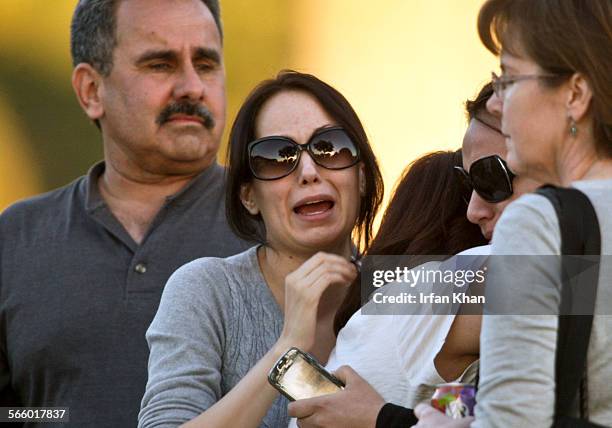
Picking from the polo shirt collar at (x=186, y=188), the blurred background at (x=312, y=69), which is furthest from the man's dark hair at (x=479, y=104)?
the blurred background at (x=312, y=69)

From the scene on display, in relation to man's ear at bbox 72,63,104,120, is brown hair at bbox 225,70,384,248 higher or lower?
lower

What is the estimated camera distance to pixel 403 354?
2.26m

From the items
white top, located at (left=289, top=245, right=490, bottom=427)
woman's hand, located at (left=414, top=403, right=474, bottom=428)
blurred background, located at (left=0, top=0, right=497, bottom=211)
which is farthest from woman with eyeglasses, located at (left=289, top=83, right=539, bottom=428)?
blurred background, located at (left=0, top=0, right=497, bottom=211)

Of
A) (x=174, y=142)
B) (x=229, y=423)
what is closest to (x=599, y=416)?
(x=229, y=423)

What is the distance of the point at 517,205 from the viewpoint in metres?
1.77

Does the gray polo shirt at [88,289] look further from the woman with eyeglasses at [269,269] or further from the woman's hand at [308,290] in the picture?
the woman's hand at [308,290]

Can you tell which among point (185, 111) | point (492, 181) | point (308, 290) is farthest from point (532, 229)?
point (185, 111)

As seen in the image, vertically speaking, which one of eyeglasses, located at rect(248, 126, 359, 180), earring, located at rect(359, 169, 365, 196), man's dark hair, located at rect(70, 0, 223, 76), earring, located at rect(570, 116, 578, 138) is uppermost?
man's dark hair, located at rect(70, 0, 223, 76)

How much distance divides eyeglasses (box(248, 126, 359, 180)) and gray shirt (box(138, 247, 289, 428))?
0.25 m

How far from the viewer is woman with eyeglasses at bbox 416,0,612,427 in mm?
1739

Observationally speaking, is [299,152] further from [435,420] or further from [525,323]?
[525,323]

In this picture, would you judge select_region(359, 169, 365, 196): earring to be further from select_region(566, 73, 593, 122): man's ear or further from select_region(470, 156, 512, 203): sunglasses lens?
select_region(566, 73, 593, 122): man's ear

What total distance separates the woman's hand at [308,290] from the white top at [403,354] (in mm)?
357

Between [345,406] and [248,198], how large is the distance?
0.97 meters
